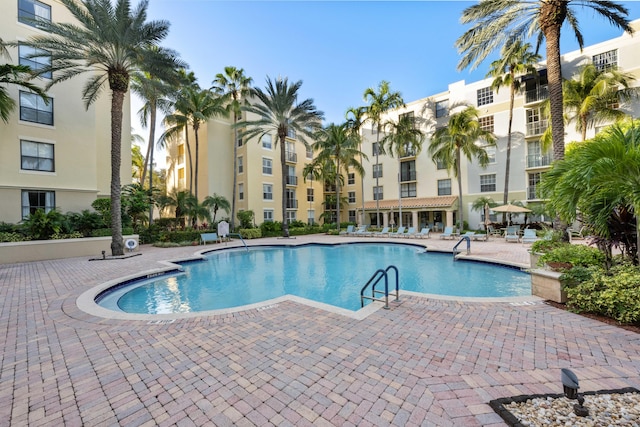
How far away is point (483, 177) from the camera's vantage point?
2683 centimetres

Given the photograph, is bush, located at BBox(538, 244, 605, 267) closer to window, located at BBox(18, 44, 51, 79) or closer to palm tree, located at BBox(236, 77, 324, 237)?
palm tree, located at BBox(236, 77, 324, 237)

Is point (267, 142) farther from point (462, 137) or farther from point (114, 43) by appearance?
point (462, 137)

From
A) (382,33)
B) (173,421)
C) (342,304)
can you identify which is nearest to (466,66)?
(382,33)

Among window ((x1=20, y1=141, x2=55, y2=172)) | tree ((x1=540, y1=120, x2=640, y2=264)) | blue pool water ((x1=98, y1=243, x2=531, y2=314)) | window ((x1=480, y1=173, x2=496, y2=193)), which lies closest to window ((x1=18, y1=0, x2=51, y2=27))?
window ((x1=20, y1=141, x2=55, y2=172))

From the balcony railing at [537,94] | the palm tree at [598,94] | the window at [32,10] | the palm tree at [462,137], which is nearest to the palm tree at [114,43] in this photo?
the window at [32,10]

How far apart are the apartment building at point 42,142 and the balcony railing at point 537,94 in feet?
113

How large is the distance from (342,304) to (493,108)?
27261 mm

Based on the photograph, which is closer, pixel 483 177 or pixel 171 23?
pixel 171 23

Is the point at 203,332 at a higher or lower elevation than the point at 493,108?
lower

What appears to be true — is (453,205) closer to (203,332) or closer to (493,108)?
(493,108)

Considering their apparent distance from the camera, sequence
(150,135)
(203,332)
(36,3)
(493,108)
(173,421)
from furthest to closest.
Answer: (493,108), (150,135), (36,3), (203,332), (173,421)

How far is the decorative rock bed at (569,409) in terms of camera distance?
2.46m

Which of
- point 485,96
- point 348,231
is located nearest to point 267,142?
point 348,231

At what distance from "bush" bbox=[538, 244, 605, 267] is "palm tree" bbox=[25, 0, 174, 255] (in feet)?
59.3
